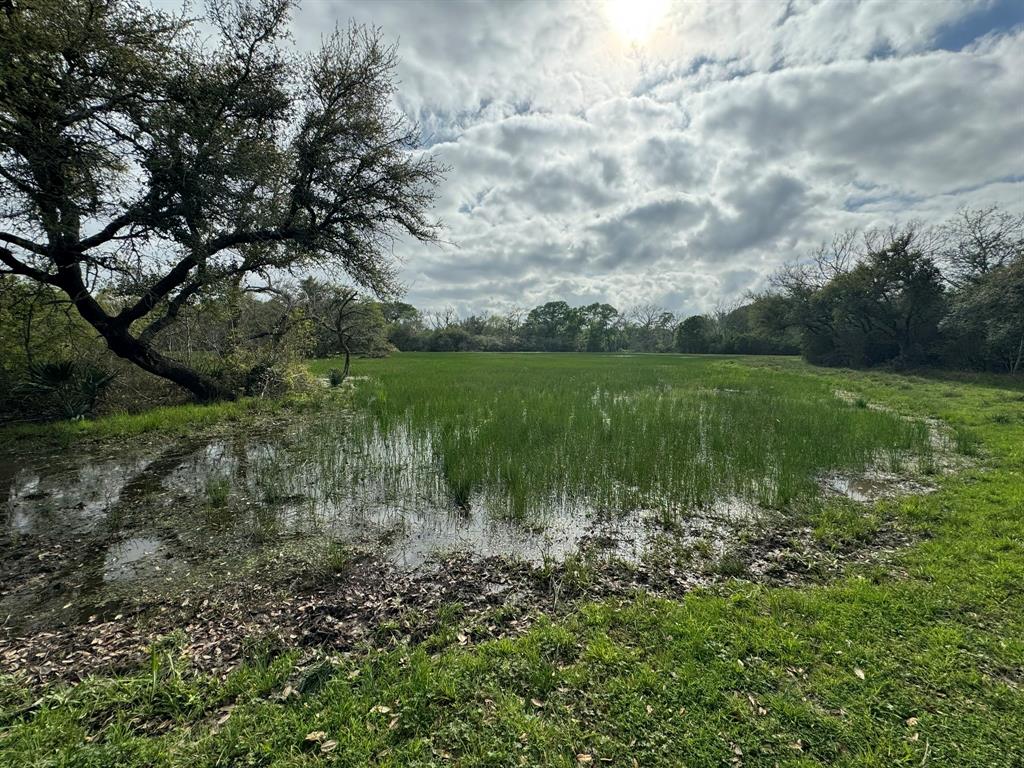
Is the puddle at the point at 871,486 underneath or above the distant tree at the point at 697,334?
underneath

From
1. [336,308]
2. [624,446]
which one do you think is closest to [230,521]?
[624,446]

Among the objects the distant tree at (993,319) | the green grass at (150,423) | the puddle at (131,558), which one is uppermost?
the distant tree at (993,319)

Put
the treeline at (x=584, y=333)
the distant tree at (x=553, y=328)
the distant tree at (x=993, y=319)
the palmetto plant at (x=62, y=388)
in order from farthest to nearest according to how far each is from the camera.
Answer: the distant tree at (x=553, y=328) < the treeline at (x=584, y=333) < the distant tree at (x=993, y=319) < the palmetto plant at (x=62, y=388)

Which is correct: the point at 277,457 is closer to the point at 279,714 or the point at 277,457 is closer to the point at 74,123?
the point at 279,714

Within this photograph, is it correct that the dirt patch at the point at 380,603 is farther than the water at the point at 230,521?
No

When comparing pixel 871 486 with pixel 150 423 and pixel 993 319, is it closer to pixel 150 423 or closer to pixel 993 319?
pixel 150 423

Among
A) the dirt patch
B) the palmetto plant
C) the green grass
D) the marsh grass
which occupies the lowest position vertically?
the dirt patch

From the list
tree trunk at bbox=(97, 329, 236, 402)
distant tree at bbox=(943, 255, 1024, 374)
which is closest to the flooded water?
tree trunk at bbox=(97, 329, 236, 402)

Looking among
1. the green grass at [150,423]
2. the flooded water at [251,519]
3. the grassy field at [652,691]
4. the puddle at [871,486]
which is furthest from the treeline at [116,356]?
the puddle at [871,486]

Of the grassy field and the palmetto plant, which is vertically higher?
the palmetto plant

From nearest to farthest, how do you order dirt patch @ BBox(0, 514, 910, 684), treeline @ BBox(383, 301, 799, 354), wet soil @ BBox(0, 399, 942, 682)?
dirt patch @ BBox(0, 514, 910, 684) < wet soil @ BBox(0, 399, 942, 682) < treeline @ BBox(383, 301, 799, 354)

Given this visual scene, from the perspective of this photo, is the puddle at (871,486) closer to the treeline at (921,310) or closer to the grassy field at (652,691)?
the grassy field at (652,691)

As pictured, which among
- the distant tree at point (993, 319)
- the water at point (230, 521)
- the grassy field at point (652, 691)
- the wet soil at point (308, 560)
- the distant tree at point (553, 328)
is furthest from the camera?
the distant tree at point (553, 328)

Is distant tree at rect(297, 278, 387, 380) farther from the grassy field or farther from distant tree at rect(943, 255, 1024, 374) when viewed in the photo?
distant tree at rect(943, 255, 1024, 374)
